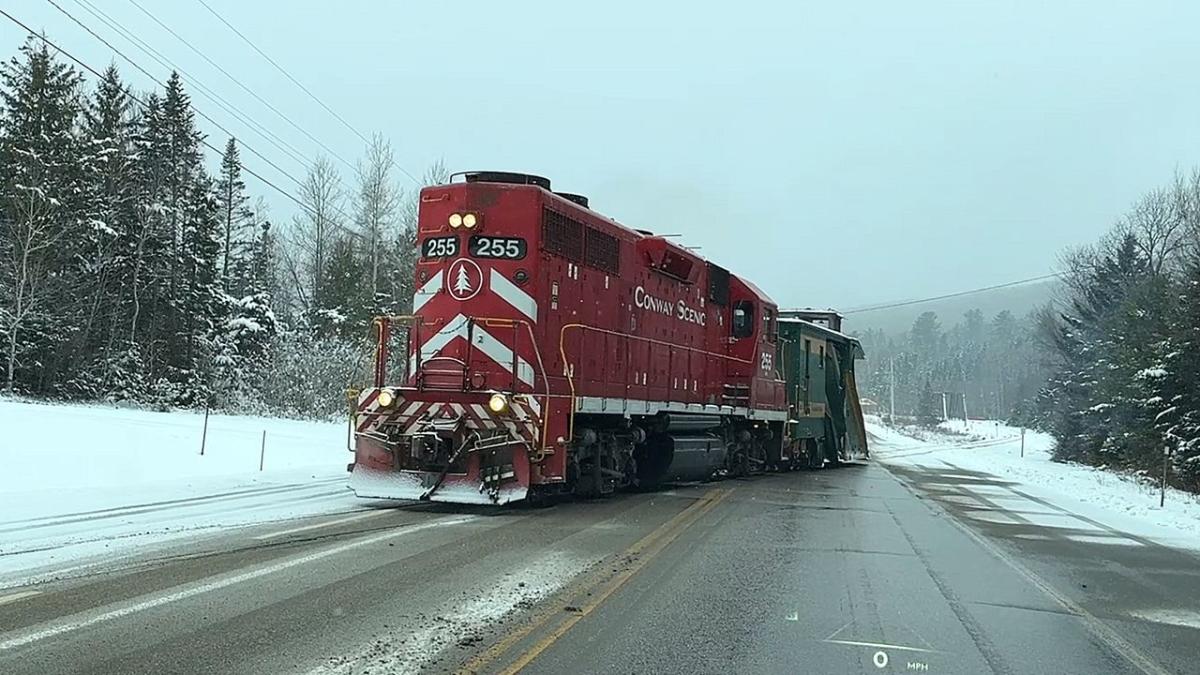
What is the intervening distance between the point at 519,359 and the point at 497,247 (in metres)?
1.56

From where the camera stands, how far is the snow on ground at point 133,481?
9484mm

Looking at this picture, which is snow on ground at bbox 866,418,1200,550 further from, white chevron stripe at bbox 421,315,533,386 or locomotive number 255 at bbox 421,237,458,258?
locomotive number 255 at bbox 421,237,458,258

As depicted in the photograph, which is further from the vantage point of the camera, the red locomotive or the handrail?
the handrail

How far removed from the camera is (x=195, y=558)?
8406 millimetres

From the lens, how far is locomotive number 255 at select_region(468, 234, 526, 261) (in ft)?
42.2

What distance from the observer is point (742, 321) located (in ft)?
66.9

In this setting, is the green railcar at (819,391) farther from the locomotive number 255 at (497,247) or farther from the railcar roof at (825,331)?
the locomotive number 255 at (497,247)

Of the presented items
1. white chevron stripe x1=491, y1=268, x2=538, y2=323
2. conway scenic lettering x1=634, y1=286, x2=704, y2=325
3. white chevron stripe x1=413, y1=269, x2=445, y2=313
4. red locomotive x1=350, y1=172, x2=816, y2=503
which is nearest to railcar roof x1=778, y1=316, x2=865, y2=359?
conway scenic lettering x1=634, y1=286, x2=704, y2=325

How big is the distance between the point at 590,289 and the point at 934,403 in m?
110

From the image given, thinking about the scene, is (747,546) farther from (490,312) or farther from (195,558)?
(195,558)

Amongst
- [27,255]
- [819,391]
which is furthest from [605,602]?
[27,255]

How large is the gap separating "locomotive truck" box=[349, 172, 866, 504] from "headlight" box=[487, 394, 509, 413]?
1 centimetres

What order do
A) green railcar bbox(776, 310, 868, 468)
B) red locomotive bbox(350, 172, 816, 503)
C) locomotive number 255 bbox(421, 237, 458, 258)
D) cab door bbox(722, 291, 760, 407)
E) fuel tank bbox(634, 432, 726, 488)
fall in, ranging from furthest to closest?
green railcar bbox(776, 310, 868, 468)
cab door bbox(722, 291, 760, 407)
fuel tank bbox(634, 432, 726, 488)
locomotive number 255 bbox(421, 237, 458, 258)
red locomotive bbox(350, 172, 816, 503)

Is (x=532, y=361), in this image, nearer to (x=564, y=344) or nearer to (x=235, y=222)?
(x=564, y=344)
